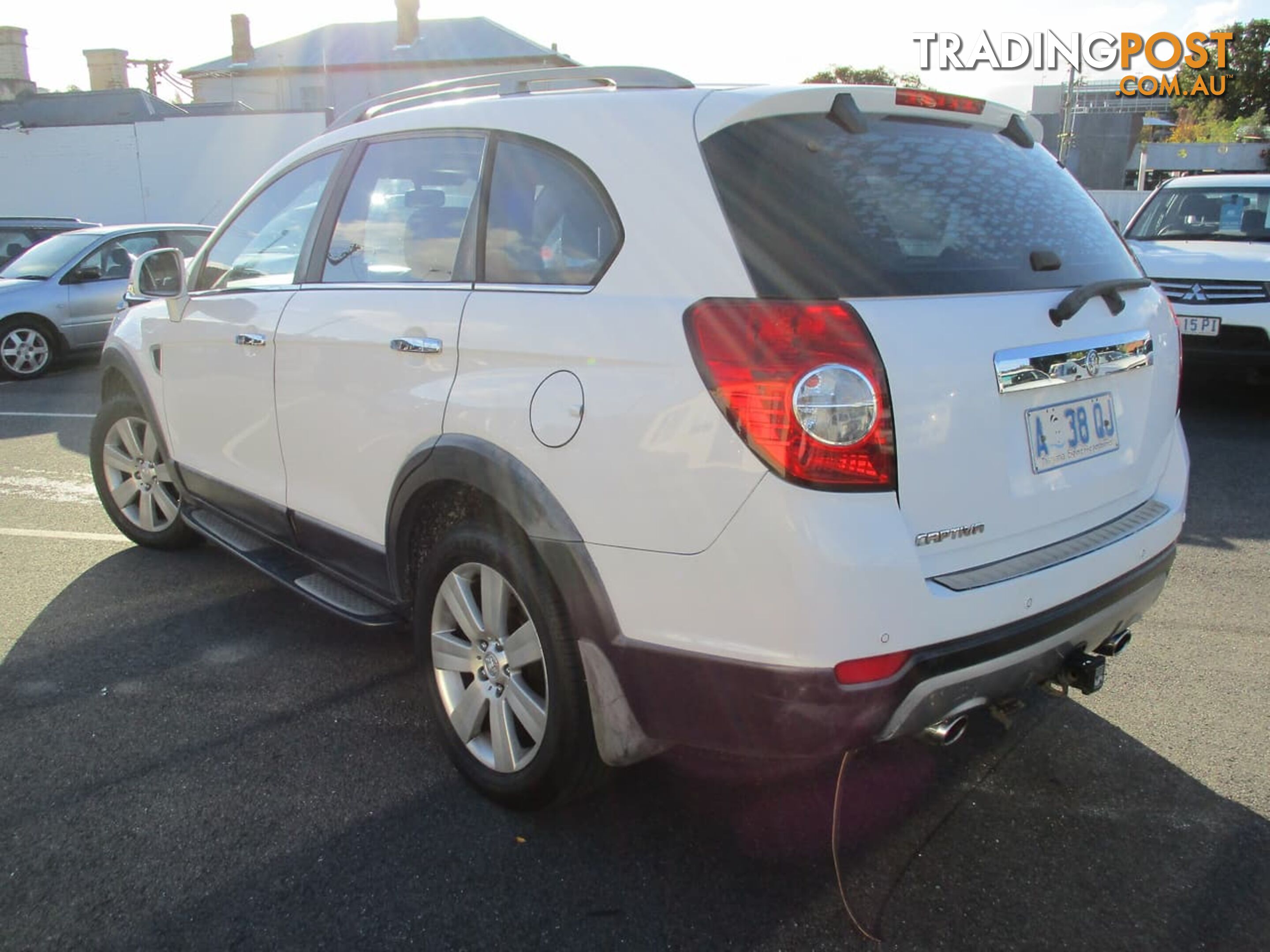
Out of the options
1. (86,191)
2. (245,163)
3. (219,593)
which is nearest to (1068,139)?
(245,163)

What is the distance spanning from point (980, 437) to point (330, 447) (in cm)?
203

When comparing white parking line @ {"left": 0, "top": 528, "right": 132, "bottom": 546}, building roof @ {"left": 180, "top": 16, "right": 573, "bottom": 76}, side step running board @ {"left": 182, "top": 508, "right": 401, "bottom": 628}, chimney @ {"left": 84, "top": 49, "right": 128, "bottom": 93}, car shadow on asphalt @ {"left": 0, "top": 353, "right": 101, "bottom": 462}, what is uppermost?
building roof @ {"left": 180, "top": 16, "right": 573, "bottom": 76}

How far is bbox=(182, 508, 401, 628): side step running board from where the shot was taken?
3268mm

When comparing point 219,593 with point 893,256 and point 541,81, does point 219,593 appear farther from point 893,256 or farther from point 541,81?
point 893,256

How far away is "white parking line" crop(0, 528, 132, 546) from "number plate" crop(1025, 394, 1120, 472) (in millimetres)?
4529

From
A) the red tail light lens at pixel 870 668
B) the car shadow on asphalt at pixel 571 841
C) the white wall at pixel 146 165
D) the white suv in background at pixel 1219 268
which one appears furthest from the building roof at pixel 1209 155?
the red tail light lens at pixel 870 668

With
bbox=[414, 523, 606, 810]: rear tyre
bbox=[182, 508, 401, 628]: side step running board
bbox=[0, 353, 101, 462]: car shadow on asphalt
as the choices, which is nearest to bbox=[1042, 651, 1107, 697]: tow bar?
bbox=[414, 523, 606, 810]: rear tyre

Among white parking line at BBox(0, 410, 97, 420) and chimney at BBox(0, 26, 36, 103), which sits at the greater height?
chimney at BBox(0, 26, 36, 103)

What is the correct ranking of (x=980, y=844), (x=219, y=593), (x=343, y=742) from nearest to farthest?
1. (x=980, y=844)
2. (x=343, y=742)
3. (x=219, y=593)

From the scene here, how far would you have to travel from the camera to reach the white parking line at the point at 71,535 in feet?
17.4

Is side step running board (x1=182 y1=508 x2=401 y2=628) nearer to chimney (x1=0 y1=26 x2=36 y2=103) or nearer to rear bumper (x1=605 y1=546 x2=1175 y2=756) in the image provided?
rear bumper (x1=605 y1=546 x2=1175 y2=756)

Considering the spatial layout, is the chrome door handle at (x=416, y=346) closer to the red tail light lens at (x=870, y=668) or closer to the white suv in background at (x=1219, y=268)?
the red tail light lens at (x=870, y=668)

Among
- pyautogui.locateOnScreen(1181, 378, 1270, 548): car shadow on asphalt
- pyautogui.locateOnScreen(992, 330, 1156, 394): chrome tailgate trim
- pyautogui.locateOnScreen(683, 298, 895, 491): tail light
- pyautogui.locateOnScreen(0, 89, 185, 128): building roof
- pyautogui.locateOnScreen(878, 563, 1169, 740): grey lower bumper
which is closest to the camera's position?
pyautogui.locateOnScreen(683, 298, 895, 491): tail light

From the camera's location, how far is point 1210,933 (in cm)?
232
